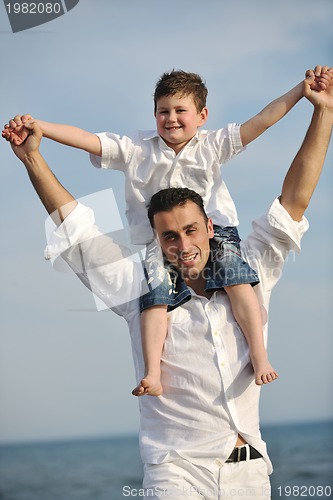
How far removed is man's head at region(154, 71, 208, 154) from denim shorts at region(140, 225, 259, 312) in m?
0.64

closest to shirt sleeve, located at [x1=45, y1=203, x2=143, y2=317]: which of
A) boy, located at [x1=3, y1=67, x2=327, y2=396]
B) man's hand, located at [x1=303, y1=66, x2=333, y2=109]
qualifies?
boy, located at [x1=3, y1=67, x2=327, y2=396]

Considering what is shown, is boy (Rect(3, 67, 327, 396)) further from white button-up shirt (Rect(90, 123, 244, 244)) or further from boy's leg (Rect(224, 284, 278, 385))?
boy's leg (Rect(224, 284, 278, 385))

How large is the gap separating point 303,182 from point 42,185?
1.19 meters

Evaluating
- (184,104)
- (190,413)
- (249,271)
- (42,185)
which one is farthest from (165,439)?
(184,104)

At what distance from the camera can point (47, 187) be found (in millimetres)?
3855

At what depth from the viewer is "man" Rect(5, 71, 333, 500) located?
379 centimetres

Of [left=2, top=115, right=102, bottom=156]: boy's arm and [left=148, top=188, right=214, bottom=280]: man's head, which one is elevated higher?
[left=2, top=115, right=102, bottom=156]: boy's arm

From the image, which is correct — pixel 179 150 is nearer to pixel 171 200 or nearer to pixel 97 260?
pixel 171 200

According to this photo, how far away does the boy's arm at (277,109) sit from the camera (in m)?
4.13

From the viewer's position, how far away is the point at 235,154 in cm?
445

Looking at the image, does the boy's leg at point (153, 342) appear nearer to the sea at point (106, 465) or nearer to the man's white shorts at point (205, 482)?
the man's white shorts at point (205, 482)

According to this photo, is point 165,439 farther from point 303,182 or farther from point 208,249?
point 303,182

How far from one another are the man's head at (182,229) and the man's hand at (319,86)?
730 millimetres

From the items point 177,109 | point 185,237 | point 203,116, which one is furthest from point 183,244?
point 203,116
